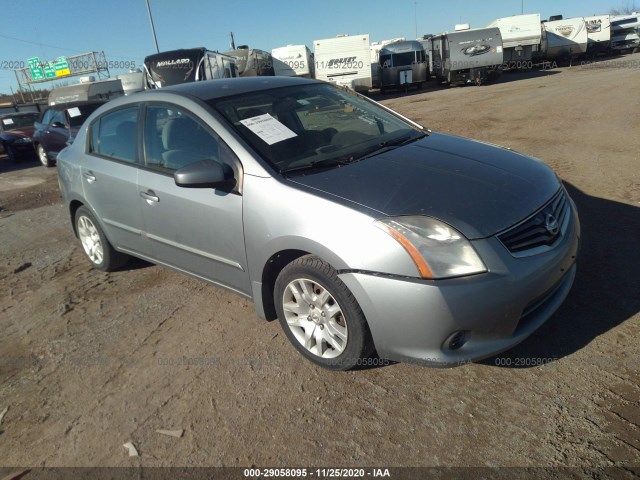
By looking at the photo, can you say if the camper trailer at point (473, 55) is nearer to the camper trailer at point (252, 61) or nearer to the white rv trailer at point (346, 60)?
the white rv trailer at point (346, 60)

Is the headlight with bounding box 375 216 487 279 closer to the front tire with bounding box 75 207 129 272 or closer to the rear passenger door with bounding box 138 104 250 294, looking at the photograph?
the rear passenger door with bounding box 138 104 250 294

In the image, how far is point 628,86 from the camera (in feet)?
45.6

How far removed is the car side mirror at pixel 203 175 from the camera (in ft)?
9.23

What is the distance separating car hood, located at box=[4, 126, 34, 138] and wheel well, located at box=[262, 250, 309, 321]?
49.0ft

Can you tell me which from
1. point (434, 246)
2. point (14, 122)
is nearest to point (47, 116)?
point (14, 122)

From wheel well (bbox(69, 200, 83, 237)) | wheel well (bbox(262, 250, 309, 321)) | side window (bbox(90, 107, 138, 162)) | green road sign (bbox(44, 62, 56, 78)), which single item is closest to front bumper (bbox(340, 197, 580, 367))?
wheel well (bbox(262, 250, 309, 321))

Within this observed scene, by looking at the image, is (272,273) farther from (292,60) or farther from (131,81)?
(292,60)

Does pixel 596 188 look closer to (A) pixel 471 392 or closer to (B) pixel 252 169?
(A) pixel 471 392

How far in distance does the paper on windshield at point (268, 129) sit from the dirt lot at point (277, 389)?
132 centimetres

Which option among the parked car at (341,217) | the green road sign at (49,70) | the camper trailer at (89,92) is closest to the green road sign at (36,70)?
the green road sign at (49,70)

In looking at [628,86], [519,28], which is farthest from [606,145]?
[519,28]

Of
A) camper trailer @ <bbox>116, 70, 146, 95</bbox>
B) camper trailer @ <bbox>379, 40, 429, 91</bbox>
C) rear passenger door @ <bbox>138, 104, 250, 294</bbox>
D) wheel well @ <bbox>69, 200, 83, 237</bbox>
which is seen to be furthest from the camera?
camper trailer @ <bbox>379, 40, 429, 91</bbox>

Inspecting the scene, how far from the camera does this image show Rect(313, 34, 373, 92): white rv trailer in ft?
74.5

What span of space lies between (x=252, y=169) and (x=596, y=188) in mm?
4192
